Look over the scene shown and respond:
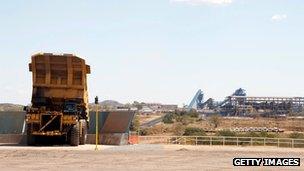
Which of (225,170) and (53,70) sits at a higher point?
(53,70)

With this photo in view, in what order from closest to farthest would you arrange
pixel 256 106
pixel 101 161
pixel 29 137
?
pixel 101 161
pixel 29 137
pixel 256 106

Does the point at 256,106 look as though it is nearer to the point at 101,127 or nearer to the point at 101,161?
the point at 101,127

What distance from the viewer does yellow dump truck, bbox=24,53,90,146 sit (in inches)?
1152

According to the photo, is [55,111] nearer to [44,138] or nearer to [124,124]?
[44,138]

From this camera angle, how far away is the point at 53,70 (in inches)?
1173

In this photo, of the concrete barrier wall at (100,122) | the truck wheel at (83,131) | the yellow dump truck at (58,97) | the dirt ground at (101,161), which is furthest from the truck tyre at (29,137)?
the dirt ground at (101,161)

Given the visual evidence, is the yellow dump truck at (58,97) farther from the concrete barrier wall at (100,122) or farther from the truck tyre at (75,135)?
the concrete barrier wall at (100,122)

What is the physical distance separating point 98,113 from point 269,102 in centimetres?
14095

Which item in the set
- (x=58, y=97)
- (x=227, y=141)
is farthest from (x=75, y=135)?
(x=227, y=141)

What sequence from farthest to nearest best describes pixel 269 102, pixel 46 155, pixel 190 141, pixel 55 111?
pixel 269 102 < pixel 190 141 < pixel 55 111 < pixel 46 155

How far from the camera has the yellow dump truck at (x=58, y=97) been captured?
96.0 feet

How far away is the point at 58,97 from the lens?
30219 mm

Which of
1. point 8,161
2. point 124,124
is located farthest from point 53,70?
point 8,161

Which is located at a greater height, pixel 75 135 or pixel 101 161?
pixel 75 135
